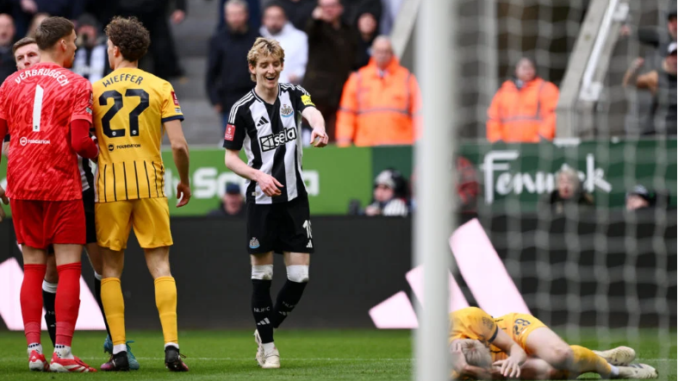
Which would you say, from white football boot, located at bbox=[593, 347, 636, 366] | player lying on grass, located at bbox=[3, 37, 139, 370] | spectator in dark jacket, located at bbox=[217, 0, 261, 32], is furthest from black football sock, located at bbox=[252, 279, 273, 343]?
spectator in dark jacket, located at bbox=[217, 0, 261, 32]

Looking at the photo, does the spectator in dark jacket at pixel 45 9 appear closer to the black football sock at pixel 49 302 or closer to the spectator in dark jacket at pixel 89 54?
the spectator in dark jacket at pixel 89 54

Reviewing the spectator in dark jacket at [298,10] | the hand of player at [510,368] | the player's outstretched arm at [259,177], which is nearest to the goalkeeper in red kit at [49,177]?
the player's outstretched arm at [259,177]

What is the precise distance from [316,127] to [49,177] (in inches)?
60.7

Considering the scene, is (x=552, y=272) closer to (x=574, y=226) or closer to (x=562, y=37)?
(x=574, y=226)

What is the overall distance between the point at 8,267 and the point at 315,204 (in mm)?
2823

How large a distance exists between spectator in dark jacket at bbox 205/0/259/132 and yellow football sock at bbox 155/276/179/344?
5083 millimetres

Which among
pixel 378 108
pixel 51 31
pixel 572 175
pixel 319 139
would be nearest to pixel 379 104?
pixel 378 108

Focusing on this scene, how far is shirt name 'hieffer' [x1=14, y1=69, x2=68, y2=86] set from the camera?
20.0 ft

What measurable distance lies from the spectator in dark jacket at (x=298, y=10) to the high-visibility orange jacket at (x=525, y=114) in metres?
3.01

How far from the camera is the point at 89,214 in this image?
641cm

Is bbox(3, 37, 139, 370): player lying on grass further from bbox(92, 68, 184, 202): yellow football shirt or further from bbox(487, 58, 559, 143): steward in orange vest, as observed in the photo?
bbox(487, 58, 559, 143): steward in orange vest

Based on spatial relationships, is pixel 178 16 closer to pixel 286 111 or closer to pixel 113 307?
pixel 286 111

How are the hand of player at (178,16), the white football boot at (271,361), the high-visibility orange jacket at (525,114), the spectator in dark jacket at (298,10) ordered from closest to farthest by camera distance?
the white football boot at (271,361) → the high-visibility orange jacket at (525,114) → the spectator in dark jacket at (298,10) → the hand of player at (178,16)

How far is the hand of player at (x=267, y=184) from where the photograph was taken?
6145 mm
